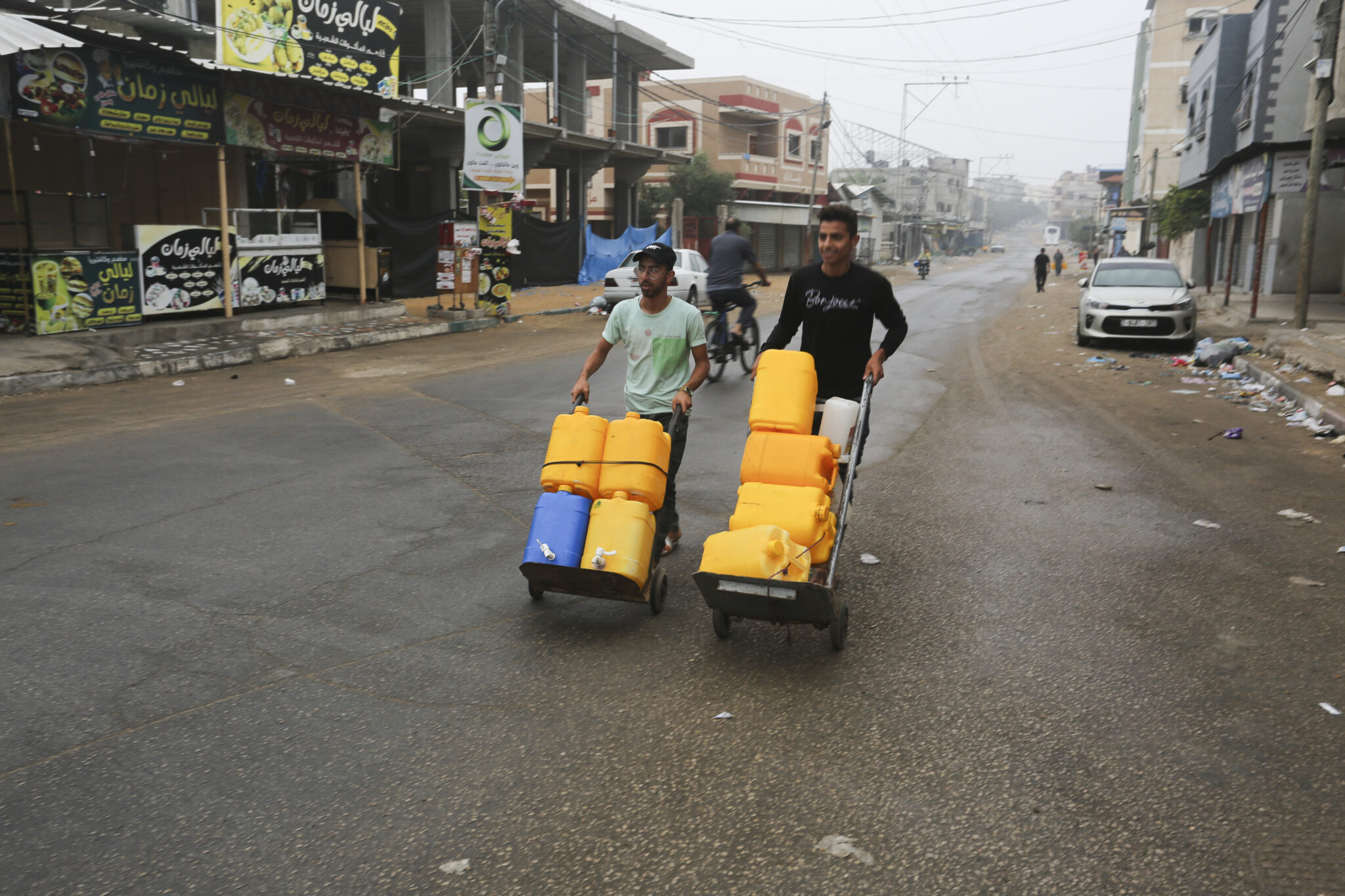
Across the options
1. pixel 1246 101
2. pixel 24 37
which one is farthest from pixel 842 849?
pixel 1246 101

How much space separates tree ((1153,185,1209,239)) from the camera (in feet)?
115

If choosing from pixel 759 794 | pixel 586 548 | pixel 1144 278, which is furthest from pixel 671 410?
pixel 1144 278

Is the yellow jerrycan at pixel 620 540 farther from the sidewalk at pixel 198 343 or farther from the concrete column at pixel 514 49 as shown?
the concrete column at pixel 514 49

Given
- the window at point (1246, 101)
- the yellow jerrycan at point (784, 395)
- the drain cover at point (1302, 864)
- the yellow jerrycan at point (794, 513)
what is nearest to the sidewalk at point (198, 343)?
the yellow jerrycan at point (784, 395)

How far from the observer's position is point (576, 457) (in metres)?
4.77

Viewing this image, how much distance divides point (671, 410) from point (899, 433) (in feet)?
15.2

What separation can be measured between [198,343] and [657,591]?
12.3 m

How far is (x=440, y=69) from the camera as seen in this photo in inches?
1056

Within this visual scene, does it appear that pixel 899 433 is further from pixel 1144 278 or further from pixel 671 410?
pixel 1144 278

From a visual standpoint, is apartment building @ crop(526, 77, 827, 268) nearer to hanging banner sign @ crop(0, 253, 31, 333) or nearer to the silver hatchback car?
the silver hatchback car

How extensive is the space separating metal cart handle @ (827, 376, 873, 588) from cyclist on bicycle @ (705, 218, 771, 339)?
819 cm

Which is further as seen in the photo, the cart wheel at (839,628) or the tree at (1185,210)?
the tree at (1185,210)

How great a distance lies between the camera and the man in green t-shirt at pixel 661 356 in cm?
532

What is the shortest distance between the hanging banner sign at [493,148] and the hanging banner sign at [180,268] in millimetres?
4898
